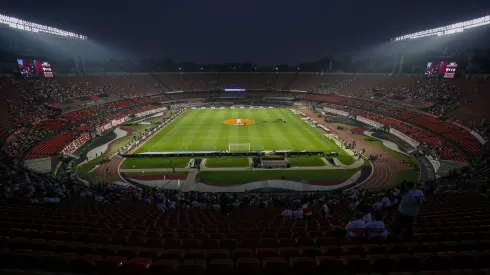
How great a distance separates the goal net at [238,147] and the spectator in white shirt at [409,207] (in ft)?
102

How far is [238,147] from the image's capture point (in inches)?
1582

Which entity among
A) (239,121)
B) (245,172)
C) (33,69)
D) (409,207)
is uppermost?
(33,69)

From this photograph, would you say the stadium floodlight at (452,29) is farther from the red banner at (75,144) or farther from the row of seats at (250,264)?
the red banner at (75,144)

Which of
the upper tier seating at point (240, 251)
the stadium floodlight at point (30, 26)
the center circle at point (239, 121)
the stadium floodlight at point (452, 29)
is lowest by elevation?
the center circle at point (239, 121)

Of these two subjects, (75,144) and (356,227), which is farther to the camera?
(75,144)

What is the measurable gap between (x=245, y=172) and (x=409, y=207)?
24732mm

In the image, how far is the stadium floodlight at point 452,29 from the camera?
53325mm

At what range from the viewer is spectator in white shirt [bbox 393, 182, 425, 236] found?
23.6 feet

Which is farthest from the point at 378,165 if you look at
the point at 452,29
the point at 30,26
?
the point at 30,26

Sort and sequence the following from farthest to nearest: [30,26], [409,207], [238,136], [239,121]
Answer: [239,121] < [30,26] < [238,136] < [409,207]

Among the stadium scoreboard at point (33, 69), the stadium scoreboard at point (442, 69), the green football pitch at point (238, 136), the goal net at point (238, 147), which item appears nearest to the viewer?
the goal net at point (238, 147)

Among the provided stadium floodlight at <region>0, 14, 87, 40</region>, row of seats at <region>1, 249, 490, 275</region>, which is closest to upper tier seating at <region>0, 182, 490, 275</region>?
row of seats at <region>1, 249, 490, 275</region>

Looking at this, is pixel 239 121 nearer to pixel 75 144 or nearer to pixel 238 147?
pixel 238 147

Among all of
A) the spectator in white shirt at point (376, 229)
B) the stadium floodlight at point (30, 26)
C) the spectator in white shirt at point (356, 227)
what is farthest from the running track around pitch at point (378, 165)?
the stadium floodlight at point (30, 26)
